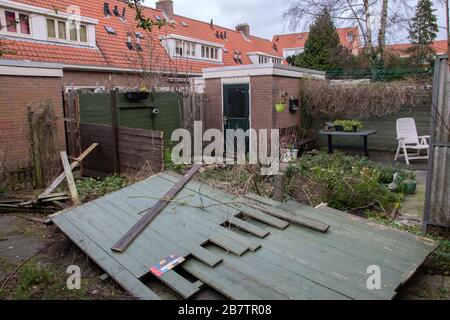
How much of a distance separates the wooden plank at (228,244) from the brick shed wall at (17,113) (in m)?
5.64

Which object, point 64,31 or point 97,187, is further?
point 64,31

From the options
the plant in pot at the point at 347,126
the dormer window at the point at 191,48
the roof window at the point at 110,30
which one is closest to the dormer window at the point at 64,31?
the roof window at the point at 110,30

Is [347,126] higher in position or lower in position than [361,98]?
lower

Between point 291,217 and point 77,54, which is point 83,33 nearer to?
point 77,54

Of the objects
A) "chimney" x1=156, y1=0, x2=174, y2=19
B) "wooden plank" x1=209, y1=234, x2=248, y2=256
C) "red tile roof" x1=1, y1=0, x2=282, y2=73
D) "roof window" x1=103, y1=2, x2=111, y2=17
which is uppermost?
"chimney" x1=156, y1=0, x2=174, y2=19

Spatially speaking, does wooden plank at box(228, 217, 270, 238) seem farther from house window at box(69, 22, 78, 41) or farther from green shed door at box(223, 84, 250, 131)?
house window at box(69, 22, 78, 41)

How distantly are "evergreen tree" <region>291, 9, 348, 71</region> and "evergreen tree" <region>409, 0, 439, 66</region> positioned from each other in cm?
355

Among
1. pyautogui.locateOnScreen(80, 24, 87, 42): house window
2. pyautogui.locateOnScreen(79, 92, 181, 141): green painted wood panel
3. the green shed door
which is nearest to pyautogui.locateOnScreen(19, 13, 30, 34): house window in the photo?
pyautogui.locateOnScreen(80, 24, 87, 42): house window

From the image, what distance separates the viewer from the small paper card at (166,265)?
3109mm

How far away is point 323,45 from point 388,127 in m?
8.60

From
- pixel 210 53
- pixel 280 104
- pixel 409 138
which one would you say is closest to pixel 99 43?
pixel 210 53

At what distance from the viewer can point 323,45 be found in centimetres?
1838

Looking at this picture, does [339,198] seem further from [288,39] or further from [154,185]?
[288,39]

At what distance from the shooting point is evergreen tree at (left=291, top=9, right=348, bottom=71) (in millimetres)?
18047
